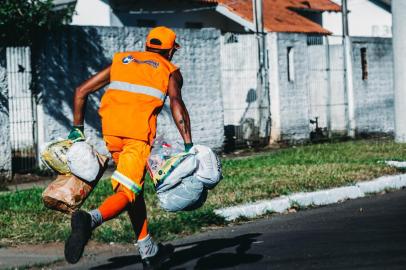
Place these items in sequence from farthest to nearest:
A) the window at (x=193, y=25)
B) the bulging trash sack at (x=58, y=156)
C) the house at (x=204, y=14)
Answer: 1. the window at (x=193, y=25)
2. the house at (x=204, y=14)
3. the bulging trash sack at (x=58, y=156)

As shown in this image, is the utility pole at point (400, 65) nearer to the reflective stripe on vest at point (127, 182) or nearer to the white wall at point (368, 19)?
the reflective stripe on vest at point (127, 182)

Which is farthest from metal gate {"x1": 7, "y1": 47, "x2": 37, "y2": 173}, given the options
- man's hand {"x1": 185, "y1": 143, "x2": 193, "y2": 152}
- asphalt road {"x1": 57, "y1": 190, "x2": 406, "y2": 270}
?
man's hand {"x1": 185, "y1": 143, "x2": 193, "y2": 152}

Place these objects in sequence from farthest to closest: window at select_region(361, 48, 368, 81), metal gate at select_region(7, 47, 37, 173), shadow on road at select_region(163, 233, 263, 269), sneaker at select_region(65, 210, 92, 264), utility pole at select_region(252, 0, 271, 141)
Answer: window at select_region(361, 48, 368, 81) < utility pole at select_region(252, 0, 271, 141) < metal gate at select_region(7, 47, 37, 173) < shadow on road at select_region(163, 233, 263, 269) < sneaker at select_region(65, 210, 92, 264)

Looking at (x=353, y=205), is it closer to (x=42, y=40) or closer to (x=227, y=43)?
(x=42, y=40)

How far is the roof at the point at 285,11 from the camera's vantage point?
109 feet

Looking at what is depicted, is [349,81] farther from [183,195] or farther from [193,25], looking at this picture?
[183,195]

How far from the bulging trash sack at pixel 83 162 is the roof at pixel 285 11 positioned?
82.0 feet

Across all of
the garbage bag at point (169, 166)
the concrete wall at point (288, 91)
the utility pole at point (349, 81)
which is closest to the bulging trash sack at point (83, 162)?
the garbage bag at point (169, 166)

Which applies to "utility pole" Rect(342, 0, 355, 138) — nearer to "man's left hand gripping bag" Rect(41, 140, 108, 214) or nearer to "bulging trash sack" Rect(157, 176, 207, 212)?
"man's left hand gripping bag" Rect(41, 140, 108, 214)

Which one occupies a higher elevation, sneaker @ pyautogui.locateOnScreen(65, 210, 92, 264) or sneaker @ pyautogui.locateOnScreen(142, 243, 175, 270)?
sneaker @ pyautogui.locateOnScreen(65, 210, 92, 264)

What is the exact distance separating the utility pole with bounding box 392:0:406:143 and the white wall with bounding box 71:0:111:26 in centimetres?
1092

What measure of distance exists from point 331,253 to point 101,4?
69.1 feet

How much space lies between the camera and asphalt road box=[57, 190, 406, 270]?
23.8 ft

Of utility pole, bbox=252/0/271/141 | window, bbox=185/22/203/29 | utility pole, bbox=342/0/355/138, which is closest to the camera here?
utility pole, bbox=252/0/271/141
